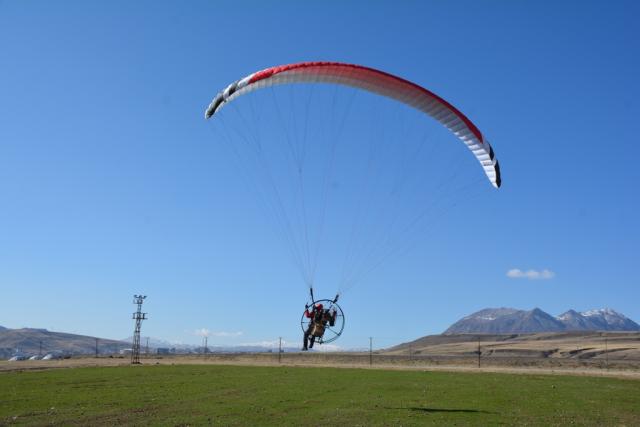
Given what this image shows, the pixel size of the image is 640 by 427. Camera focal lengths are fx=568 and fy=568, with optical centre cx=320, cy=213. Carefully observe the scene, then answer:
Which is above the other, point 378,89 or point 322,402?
point 378,89

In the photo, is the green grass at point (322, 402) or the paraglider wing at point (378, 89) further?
the paraglider wing at point (378, 89)

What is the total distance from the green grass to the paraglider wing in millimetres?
8880

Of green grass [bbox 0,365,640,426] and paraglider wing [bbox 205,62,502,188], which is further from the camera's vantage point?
paraglider wing [bbox 205,62,502,188]

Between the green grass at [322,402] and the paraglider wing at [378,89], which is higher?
the paraglider wing at [378,89]

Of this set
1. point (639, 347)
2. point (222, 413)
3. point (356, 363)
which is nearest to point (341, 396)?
point (222, 413)

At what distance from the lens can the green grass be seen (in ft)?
55.3

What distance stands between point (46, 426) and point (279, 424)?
6498 mm

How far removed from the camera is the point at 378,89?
69.1ft

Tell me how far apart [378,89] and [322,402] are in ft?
38.5

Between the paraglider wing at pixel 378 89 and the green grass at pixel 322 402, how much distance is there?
8.88 metres

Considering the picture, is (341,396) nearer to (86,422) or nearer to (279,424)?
(279,424)

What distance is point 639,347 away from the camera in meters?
95.5

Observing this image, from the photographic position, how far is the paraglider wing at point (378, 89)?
19781 mm

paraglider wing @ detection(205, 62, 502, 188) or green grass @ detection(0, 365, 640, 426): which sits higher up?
paraglider wing @ detection(205, 62, 502, 188)
